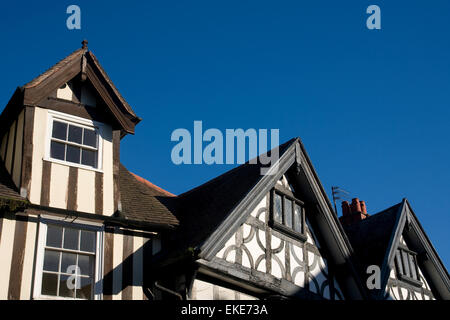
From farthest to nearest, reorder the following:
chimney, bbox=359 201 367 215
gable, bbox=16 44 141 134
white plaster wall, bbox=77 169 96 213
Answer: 1. chimney, bbox=359 201 367 215
2. gable, bbox=16 44 141 134
3. white plaster wall, bbox=77 169 96 213

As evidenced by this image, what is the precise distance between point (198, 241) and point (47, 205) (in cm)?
307

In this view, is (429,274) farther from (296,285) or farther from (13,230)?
(13,230)

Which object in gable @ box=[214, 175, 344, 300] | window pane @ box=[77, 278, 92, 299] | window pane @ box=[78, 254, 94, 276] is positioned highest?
gable @ box=[214, 175, 344, 300]

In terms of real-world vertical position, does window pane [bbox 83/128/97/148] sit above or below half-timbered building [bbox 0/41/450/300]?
above

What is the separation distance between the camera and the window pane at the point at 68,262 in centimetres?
1177

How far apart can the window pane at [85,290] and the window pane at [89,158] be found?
2.53m

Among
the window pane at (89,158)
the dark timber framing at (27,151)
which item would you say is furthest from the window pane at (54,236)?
the window pane at (89,158)

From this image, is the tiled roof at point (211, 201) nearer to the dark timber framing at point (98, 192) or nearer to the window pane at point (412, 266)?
the dark timber framing at point (98, 192)

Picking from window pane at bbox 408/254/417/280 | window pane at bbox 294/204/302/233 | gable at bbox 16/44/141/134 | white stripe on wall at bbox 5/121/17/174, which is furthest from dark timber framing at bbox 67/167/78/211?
window pane at bbox 408/254/417/280

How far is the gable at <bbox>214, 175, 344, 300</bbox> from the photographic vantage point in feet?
44.1

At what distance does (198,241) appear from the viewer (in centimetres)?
1268

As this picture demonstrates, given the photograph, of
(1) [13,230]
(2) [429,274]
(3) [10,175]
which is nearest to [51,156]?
(3) [10,175]

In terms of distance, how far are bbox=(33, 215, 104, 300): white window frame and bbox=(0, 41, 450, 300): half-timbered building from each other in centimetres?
2

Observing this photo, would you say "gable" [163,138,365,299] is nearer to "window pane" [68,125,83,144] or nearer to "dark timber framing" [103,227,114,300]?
"dark timber framing" [103,227,114,300]
